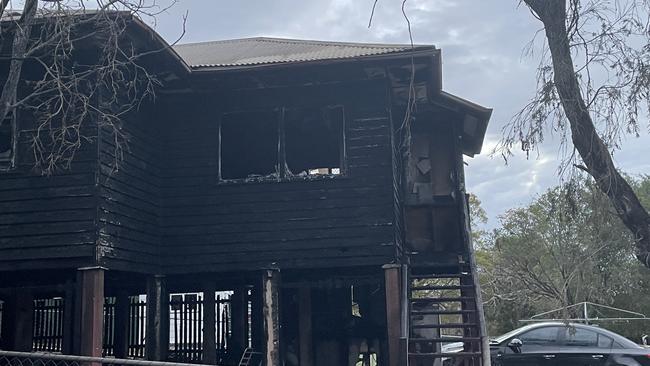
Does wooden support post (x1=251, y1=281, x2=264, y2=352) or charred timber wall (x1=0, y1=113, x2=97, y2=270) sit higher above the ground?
charred timber wall (x1=0, y1=113, x2=97, y2=270)

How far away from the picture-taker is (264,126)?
13000 millimetres

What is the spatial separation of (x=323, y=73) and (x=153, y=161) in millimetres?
3026

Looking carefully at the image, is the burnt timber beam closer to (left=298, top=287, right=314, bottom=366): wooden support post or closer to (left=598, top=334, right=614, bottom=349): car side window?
(left=298, top=287, right=314, bottom=366): wooden support post

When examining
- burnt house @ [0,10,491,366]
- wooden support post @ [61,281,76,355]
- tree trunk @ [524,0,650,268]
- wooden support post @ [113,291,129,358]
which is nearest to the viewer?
tree trunk @ [524,0,650,268]

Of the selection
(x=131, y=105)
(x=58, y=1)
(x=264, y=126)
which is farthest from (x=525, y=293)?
(x=58, y=1)

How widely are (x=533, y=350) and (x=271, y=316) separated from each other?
5.10 metres

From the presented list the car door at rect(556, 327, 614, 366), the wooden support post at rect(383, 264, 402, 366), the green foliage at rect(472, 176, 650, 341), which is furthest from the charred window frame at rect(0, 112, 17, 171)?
the green foliage at rect(472, 176, 650, 341)

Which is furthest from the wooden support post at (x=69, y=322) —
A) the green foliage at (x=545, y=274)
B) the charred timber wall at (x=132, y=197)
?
the green foliage at (x=545, y=274)

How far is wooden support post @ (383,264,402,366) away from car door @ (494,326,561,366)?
347 centimetres

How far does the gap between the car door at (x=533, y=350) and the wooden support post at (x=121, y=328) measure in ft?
22.7

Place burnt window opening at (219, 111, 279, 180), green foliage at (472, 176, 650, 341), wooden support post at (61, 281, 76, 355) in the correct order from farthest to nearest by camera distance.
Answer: green foliage at (472, 176, 650, 341) → burnt window opening at (219, 111, 279, 180) → wooden support post at (61, 281, 76, 355)

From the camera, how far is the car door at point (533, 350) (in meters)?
13.1

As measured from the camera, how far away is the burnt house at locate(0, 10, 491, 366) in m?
9.69

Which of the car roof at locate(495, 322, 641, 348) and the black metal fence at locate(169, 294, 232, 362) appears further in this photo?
the black metal fence at locate(169, 294, 232, 362)
